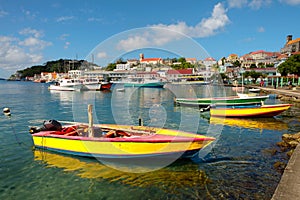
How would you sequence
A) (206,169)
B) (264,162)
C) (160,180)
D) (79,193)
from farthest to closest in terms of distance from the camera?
Answer: 1. (264,162)
2. (206,169)
3. (160,180)
4. (79,193)

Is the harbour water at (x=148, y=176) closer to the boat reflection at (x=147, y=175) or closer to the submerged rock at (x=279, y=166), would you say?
the boat reflection at (x=147, y=175)

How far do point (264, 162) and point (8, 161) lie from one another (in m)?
11.1

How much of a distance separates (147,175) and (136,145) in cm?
118

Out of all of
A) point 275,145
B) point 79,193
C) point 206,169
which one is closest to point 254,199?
point 206,169

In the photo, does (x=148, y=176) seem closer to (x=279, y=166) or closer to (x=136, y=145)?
(x=136, y=145)

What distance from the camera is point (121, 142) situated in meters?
8.51

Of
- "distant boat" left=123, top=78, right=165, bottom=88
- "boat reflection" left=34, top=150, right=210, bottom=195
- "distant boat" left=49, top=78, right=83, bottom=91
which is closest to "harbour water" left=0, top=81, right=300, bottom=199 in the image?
"boat reflection" left=34, top=150, right=210, bottom=195

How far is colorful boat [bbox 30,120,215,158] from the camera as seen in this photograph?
8281mm

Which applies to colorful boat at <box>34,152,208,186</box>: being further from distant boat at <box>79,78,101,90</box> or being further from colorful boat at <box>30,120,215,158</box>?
distant boat at <box>79,78,101,90</box>

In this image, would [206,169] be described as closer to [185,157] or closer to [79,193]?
[185,157]

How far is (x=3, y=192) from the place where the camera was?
720 cm

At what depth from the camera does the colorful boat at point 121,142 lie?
8281 mm

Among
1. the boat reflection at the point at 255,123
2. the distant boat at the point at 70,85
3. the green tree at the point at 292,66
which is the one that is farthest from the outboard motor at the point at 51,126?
the green tree at the point at 292,66

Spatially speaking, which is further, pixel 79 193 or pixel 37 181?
pixel 37 181
